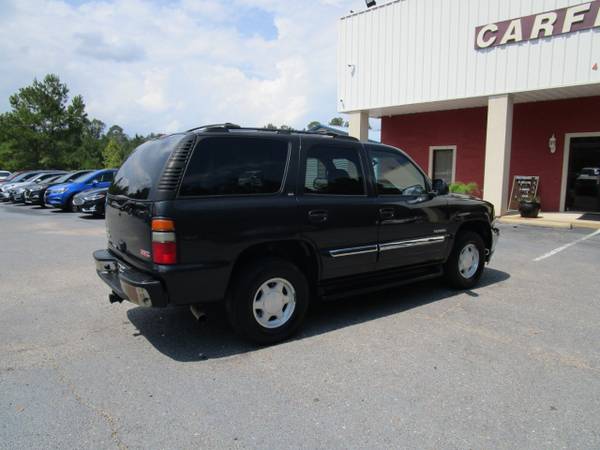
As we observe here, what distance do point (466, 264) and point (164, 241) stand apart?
4.04 meters

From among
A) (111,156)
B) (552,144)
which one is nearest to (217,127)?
(552,144)

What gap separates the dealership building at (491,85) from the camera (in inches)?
459

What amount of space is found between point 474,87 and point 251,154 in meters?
11.5

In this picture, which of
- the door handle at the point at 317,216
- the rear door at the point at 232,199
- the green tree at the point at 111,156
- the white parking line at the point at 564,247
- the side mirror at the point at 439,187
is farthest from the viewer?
the green tree at the point at 111,156

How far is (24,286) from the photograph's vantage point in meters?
5.81

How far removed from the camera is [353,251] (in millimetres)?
4477

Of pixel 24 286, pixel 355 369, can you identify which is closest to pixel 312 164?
pixel 355 369

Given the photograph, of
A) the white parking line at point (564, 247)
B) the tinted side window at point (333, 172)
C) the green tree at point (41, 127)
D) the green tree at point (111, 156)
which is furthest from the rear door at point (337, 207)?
the green tree at point (111, 156)

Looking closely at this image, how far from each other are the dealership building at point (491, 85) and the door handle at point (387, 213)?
31.2 feet

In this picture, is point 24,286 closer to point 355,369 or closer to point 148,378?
point 148,378

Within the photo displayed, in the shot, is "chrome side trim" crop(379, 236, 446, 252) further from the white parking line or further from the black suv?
the white parking line

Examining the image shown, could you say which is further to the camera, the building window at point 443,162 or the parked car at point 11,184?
the parked car at point 11,184

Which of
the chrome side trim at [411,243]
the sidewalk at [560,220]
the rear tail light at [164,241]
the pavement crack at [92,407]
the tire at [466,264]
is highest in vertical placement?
the rear tail light at [164,241]

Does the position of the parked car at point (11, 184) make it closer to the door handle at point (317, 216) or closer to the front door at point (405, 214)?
the front door at point (405, 214)
